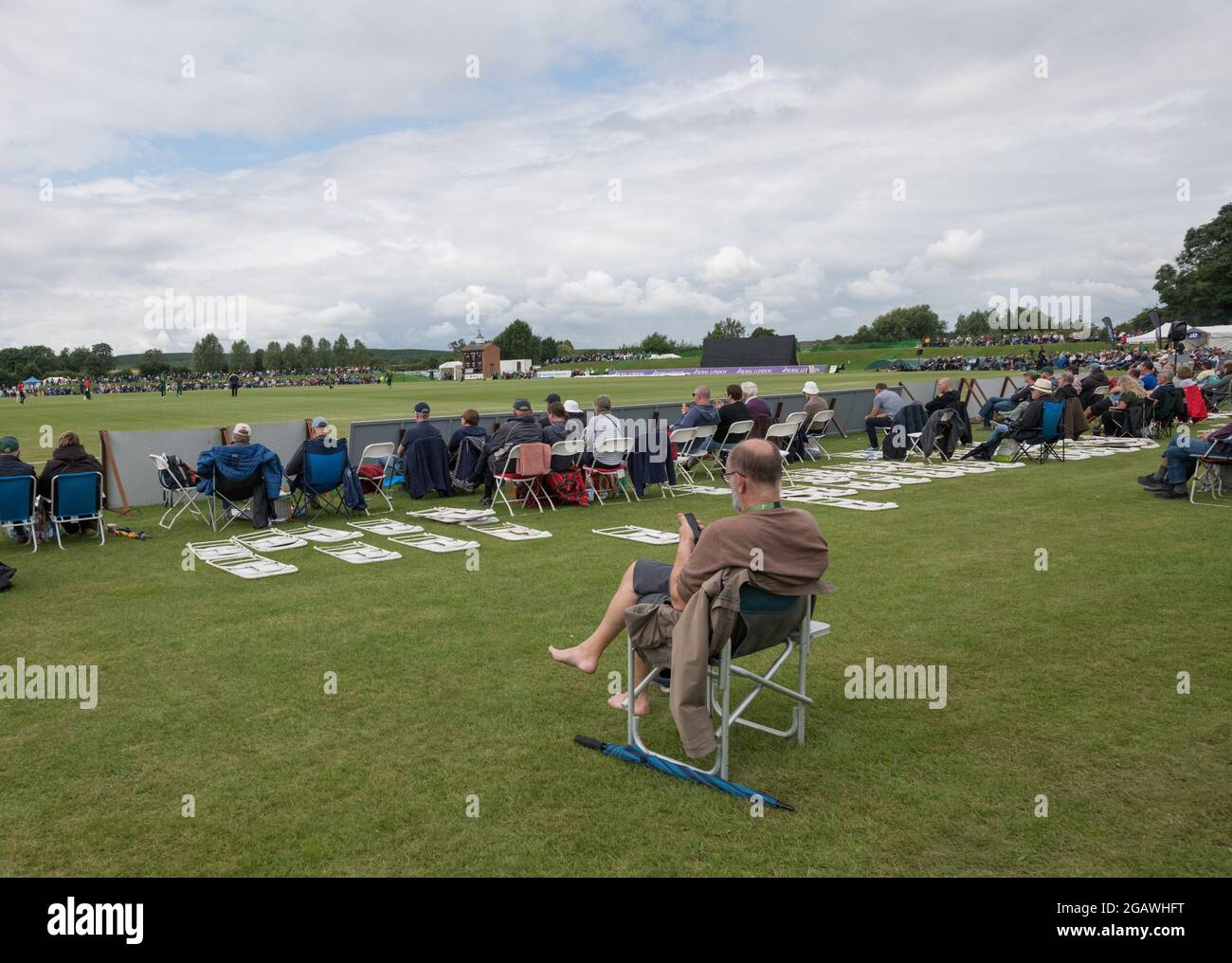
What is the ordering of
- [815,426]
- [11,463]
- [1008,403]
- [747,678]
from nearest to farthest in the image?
[747,678] → [11,463] → [815,426] → [1008,403]

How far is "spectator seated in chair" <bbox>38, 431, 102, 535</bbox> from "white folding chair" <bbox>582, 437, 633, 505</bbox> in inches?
236

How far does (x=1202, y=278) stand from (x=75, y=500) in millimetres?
87765

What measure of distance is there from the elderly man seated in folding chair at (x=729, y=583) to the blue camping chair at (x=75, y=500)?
8320 millimetres

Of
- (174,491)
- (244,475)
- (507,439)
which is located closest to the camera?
(244,475)

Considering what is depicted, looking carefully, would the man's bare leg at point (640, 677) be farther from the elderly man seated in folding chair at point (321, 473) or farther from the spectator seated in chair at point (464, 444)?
the spectator seated in chair at point (464, 444)

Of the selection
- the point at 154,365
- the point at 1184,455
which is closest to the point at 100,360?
the point at 154,365

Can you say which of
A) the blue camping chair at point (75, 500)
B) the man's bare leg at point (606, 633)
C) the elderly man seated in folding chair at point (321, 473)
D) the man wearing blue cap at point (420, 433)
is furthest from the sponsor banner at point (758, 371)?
the man's bare leg at point (606, 633)

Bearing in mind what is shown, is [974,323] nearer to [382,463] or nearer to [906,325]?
[906,325]

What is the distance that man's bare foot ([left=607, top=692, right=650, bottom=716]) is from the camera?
4422mm

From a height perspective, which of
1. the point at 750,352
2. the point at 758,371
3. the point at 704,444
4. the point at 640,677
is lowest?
the point at 640,677

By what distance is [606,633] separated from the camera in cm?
454
